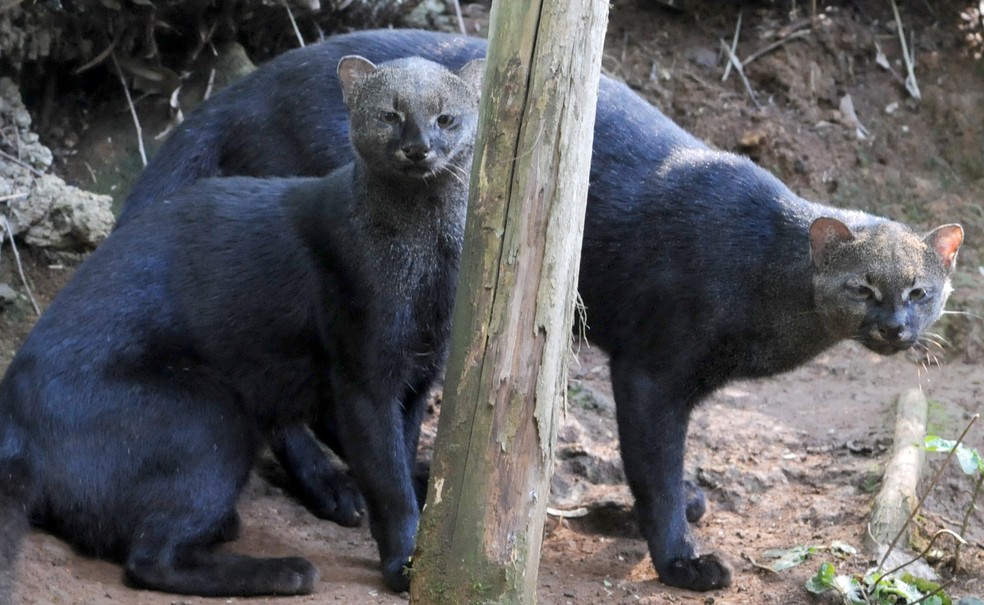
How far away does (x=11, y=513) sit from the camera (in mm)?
3834

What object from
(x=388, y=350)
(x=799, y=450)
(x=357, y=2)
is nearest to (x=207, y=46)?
(x=357, y=2)

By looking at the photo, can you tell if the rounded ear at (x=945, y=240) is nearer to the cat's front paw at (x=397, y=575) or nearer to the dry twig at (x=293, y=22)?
the cat's front paw at (x=397, y=575)

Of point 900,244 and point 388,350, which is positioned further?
point 900,244

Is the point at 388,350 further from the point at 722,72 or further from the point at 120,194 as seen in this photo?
the point at 722,72

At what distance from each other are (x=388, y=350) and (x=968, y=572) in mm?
2353

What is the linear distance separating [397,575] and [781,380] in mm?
3140

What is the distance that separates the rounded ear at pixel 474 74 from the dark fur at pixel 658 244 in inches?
29.2

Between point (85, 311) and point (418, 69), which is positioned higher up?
point (418, 69)

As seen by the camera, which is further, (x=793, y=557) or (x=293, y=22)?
(x=293, y=22)

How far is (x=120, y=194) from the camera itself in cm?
618

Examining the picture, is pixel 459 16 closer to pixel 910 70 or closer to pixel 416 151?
pixel 910 70

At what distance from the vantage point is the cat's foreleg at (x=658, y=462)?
470 centimetres

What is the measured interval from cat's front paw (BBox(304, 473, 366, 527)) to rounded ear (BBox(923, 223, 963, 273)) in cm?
247

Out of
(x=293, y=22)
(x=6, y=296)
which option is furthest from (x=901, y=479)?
(x=6, y=296)
